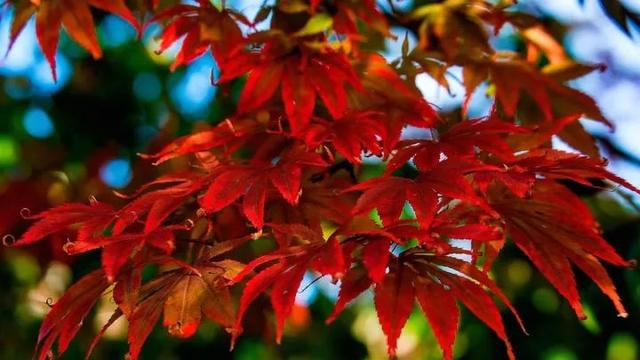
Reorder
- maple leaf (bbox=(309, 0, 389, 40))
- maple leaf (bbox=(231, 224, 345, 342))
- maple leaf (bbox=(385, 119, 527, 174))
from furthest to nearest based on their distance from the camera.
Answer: maple leaf (bbox=(309, 0, 389, 40)) < maple leaf (bbox=(385, 119, 527, 174)) < maple leaf (bbox=(231, 224, 345, 342))

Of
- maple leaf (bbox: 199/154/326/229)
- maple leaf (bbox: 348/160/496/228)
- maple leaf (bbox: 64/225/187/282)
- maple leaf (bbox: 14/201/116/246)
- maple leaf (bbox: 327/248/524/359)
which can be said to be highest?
maple leaf (bbox: 348/160/496/228)

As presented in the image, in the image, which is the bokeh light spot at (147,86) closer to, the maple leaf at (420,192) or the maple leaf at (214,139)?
the maple leaf at (214,139)

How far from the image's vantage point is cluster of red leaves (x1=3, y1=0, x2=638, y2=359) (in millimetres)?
766

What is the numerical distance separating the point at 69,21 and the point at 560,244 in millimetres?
600

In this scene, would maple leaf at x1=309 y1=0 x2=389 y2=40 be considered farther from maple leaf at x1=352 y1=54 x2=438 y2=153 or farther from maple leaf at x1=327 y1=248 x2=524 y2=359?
maple leaf at x1=327 y1=248 x2=524 y2=359

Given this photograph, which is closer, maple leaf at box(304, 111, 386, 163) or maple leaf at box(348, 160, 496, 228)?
maple leaf at box(348, 160, 496, 228)

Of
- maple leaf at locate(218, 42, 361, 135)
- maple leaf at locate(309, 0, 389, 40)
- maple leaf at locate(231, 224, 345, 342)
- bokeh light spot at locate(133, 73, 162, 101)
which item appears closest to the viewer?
maple leaf at locate(231, 224, 345, 342)

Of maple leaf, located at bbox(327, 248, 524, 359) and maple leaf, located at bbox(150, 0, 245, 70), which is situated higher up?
maple leaf, located at bbox(150, 0, 245, 70)

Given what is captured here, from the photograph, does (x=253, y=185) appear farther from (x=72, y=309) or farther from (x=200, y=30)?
(x=200, y=30)

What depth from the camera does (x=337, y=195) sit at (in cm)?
91

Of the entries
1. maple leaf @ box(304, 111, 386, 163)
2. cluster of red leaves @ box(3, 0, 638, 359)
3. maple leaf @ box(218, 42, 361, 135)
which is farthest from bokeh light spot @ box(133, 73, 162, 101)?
maple leaf @ box(304, 111, 386, 163)

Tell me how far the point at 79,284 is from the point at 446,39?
0.66 m

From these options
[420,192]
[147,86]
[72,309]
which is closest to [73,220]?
[72,309]

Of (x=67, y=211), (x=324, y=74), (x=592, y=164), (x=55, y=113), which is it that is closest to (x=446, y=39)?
(x=324, y=74)
